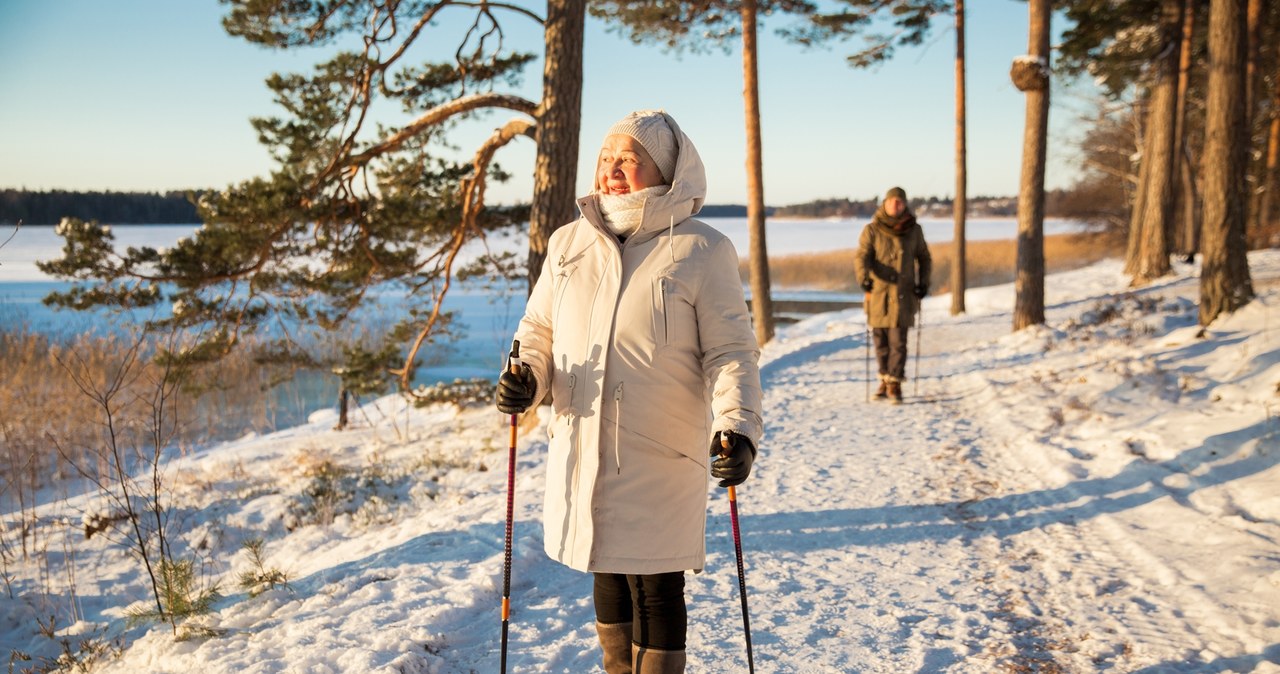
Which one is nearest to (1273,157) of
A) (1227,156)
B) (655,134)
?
(1227,156)

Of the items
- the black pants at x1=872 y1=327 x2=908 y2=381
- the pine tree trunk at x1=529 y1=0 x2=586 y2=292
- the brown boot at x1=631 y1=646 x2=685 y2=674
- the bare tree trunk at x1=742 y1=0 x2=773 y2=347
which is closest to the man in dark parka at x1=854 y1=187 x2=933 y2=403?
the black pants at x1=872 y1=327 x2=908 y2=381

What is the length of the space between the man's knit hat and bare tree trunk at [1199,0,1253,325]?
28.9 ft

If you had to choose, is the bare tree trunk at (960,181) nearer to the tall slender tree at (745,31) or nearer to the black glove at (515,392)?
the tall slender tree at (745,31)

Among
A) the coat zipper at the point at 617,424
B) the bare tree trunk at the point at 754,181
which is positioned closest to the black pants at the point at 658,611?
the coat zipper at the point at 617,424

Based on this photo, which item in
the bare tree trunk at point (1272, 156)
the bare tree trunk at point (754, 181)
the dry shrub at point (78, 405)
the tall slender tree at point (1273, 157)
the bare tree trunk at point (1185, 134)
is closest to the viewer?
the dry shrub at point (78, 405)

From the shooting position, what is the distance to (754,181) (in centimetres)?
1361

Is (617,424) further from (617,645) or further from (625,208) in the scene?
(617,645)

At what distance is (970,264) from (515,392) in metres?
38.2

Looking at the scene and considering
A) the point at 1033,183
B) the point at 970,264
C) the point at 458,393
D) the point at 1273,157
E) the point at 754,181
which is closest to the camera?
the point at 458,393

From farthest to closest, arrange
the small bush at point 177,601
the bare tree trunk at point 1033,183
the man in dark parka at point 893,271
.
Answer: the bare tree trunk at point 1033,183 < the man in dark parka at point 893,271 < the small bush at point 177,601

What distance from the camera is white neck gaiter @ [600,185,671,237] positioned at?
2.53 metres

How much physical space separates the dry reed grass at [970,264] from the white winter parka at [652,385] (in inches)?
1312

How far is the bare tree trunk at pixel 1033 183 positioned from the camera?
1151 centimetres

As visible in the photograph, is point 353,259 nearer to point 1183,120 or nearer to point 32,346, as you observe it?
point 32,346
